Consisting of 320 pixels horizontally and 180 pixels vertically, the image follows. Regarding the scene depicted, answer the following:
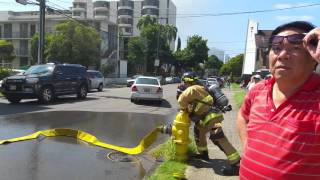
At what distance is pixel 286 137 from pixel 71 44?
4729cm

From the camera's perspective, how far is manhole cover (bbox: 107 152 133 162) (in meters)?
8.98

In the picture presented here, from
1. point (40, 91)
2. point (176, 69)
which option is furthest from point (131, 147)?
point (176, 69)

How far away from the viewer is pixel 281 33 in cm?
306

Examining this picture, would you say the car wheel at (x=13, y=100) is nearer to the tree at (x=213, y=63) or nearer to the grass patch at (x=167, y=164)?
the grass patch at (x=167, y=164)

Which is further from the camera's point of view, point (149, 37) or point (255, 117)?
point (149, 37)

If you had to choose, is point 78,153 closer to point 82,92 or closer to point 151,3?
point 82,92

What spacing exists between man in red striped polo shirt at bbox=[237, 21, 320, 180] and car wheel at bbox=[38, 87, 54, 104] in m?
18.9

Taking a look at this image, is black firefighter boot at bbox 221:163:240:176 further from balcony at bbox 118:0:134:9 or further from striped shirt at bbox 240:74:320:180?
balcony at bbox 118:0:134:9

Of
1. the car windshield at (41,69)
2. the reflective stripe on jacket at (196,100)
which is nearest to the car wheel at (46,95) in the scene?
the car windshield at (41,69)

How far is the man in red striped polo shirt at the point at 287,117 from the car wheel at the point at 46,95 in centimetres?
1893

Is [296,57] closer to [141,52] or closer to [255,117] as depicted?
[255,117]

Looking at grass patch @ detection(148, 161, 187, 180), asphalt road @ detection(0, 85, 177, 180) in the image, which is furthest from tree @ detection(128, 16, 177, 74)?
grass patch @ detection(148, 161, 187, 180)

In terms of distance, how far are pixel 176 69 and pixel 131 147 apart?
8883 centimetres

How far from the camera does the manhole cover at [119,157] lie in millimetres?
8979
